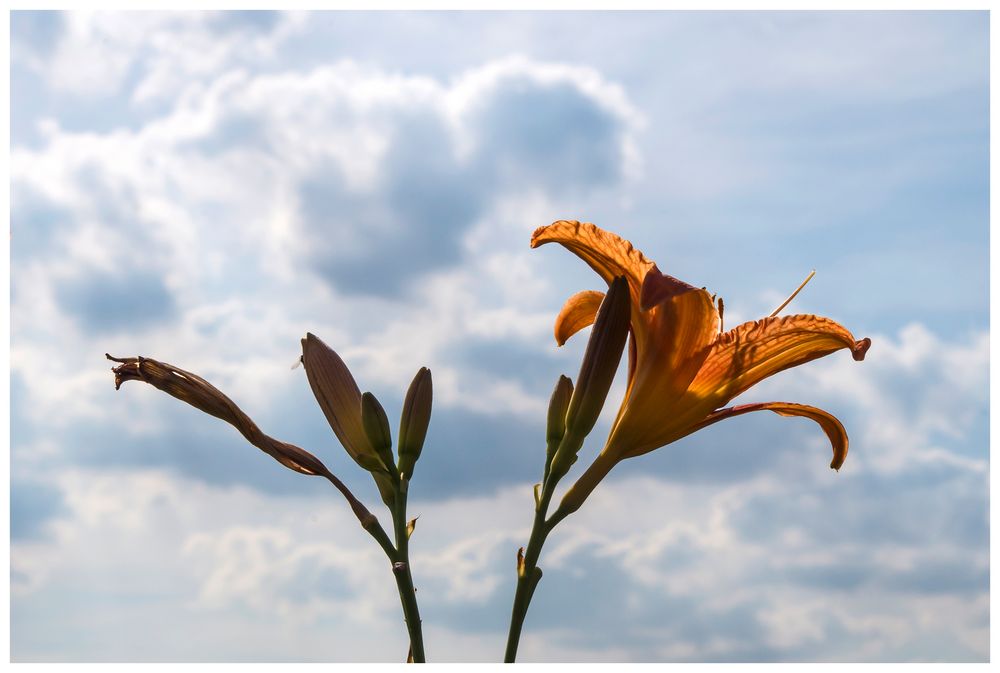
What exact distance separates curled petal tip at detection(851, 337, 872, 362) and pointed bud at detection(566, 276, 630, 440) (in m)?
0.47

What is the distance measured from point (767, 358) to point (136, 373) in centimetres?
135

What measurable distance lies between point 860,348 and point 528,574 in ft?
2.63

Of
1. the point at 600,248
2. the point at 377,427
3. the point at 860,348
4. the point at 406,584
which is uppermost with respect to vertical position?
the point at 600,248

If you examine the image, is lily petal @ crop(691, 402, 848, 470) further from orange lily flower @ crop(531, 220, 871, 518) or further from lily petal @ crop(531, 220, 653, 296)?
lily petal @ crop(531, 220, 653, 296)

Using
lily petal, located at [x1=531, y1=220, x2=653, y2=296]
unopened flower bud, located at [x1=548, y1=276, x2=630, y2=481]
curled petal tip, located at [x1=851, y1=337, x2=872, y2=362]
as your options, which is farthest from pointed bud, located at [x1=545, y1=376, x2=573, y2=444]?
curled petal tip, located at [x1=851, y1=337, x2=872, y2=362]

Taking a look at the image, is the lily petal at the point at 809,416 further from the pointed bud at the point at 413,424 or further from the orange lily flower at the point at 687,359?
the pointed bud at the point at 413,424

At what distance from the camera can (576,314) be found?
84.8 inches

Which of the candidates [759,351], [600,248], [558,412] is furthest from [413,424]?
[759,351]

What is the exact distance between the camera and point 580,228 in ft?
5.69

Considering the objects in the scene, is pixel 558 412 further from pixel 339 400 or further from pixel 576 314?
pixel 339 400

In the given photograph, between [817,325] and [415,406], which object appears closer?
[817,325]

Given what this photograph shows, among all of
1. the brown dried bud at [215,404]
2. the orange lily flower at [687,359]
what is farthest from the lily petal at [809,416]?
the brown dried bud at [215,404]
